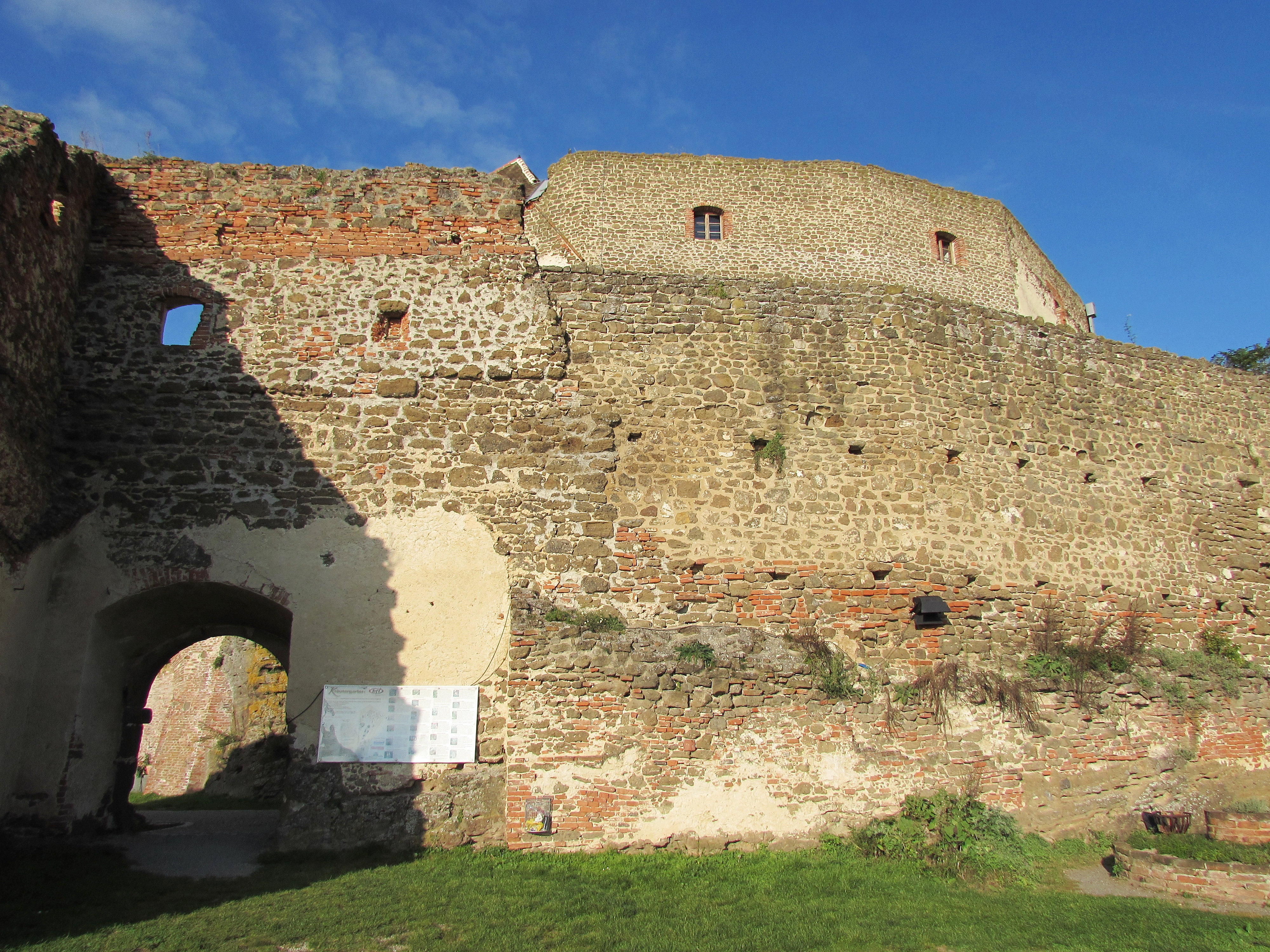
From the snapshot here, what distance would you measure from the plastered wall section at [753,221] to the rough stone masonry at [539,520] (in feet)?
34.8

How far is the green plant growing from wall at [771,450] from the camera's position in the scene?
9867 millimetres

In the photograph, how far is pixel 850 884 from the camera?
7.48m

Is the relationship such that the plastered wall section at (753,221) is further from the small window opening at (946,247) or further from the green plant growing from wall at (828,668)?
the green plant growing from wall at (828,668)

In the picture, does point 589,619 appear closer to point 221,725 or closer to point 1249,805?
point 1249,805

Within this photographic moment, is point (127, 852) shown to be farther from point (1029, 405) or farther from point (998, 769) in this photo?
point (1029, 405)

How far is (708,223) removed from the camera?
2173cm

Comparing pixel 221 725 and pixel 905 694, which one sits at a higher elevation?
pixel 905 694

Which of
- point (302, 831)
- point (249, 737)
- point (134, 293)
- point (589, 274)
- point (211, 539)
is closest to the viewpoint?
point (302, 831)

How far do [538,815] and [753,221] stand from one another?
1747 cm

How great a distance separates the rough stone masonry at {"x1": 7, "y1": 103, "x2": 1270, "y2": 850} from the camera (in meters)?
8.23

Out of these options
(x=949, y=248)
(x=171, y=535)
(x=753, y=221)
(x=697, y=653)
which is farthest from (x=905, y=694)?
(x=949, y=248)

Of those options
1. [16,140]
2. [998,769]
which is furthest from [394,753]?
[16,140]

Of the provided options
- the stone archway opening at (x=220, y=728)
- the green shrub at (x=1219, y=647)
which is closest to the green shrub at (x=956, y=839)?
the green shrub at (x=1219, y=647)

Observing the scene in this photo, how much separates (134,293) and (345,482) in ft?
11.2
